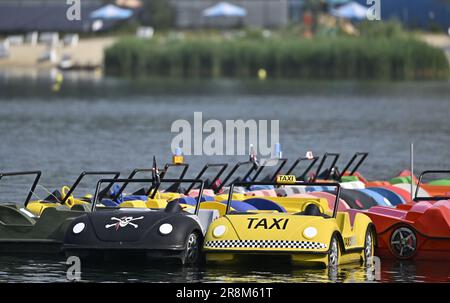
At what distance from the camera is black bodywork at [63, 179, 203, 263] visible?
72.7 feet

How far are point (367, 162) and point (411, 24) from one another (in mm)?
66050

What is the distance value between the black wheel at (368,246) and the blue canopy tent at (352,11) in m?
81.3

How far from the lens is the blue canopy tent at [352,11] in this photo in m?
106

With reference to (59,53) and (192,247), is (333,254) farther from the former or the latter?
(59,53)

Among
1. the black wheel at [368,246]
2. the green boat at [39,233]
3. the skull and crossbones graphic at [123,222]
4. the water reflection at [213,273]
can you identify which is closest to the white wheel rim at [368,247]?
the black wheel at [368,246]

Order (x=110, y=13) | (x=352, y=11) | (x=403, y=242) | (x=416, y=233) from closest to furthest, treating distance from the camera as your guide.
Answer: (x=416, y=233) → (x=403, y=242) → (x=352, y=11) → (x=110, y=13)

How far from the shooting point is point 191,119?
68812 millimetres

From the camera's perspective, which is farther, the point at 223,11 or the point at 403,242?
the point at 223,11

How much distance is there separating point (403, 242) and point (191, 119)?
4480cm

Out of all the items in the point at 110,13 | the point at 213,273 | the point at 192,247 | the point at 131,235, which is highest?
the point at 110,13

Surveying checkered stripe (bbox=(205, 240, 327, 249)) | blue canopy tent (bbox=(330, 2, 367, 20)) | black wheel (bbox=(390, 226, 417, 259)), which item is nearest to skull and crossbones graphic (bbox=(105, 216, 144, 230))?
checkered stripe (bbox=(205, 240, 327, 249))

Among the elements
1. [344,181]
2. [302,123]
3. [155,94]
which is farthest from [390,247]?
[155,94]

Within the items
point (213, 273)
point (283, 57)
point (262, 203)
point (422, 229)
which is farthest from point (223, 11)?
point (213, 273)

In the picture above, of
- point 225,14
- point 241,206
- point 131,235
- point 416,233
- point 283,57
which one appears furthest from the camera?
point 225,14
